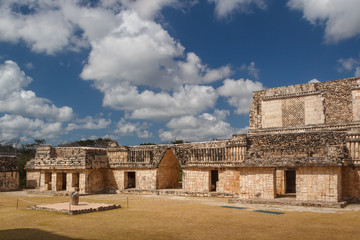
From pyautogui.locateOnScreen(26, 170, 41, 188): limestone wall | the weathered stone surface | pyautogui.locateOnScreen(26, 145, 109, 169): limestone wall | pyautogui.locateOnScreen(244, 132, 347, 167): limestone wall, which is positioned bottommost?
pyautogui.locateOnScreen(26, 170, 41, 188): limestone wall

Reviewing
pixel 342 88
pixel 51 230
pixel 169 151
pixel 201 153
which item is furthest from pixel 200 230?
pixel 342 88

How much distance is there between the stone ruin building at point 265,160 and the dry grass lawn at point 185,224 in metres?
1.88

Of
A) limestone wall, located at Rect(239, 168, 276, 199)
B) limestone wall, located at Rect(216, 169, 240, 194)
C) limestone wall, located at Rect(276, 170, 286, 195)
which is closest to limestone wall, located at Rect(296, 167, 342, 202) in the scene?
limestone wall, located at Rect(239, 168, 276, 199)

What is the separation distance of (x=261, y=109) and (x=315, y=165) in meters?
8.77

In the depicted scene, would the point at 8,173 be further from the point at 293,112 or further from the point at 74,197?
the point at 293,112

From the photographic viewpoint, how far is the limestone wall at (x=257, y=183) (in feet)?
48.0

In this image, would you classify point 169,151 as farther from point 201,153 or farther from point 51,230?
point 51,230

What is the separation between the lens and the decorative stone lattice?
794 inches

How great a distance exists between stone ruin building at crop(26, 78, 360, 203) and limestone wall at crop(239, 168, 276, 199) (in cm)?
4

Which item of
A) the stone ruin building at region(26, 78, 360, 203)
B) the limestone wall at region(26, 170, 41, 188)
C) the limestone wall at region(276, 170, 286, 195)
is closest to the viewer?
the stone ruin building at region(26, 78, 360, 203)

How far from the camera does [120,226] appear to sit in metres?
9.49

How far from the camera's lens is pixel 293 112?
808 inches

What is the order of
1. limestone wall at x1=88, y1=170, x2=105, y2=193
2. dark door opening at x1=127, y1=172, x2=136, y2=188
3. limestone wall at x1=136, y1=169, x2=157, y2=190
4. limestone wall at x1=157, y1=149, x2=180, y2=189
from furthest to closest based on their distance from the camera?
dark door opening at x1=127, y1=172, x2=136, y2=188
limestone wall at x1=88, y1=170, x2=105, y2=193
limestone wall at x1=157, y1=149, x2=180, y2=189
limestone wall at x1=136, y1=169, x2=157, y2=190

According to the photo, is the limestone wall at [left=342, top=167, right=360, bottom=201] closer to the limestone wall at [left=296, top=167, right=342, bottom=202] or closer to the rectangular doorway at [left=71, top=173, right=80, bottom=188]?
the limestone wall at [left=296, top=167, right=342, bottom=202]
